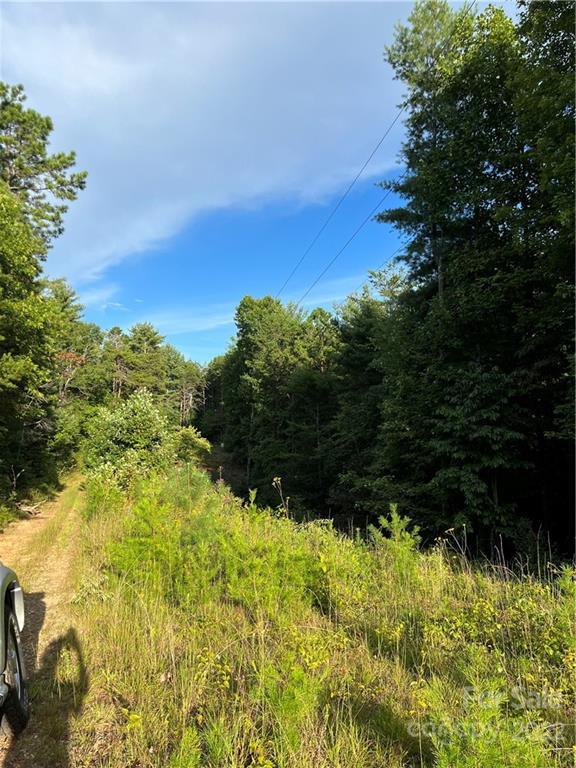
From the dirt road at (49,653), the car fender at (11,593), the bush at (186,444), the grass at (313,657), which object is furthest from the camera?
the bush at (186,444)

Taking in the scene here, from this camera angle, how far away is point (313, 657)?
3.01 metres

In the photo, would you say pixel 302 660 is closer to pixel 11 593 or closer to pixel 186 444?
pixel 11 593

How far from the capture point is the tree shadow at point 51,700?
2.61 m

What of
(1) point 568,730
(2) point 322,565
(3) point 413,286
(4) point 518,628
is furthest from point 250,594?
(3) point 413,286

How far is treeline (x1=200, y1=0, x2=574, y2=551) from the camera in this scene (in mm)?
8414

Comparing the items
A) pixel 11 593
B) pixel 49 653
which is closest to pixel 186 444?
pixel 49 653

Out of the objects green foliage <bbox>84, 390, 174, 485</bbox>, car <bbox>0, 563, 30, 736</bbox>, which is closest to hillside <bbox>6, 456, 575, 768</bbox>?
car <bbox>0, 563, 30, 736</bbox>

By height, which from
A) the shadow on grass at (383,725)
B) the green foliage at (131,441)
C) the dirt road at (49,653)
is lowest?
the dirt road at (49,653)

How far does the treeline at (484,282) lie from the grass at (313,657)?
264 centimetres

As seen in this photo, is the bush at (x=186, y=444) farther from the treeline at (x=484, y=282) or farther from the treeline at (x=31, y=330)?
the treeline at (x=484, y=282)

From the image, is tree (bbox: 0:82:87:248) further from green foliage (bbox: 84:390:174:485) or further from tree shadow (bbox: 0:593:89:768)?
tree shadow (bbox: 0:593:89:768)

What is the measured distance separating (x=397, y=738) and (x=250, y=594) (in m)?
1.76

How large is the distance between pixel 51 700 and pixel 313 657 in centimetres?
193

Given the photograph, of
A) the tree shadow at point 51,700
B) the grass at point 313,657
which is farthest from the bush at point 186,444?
the tree shadow at point 51,700
